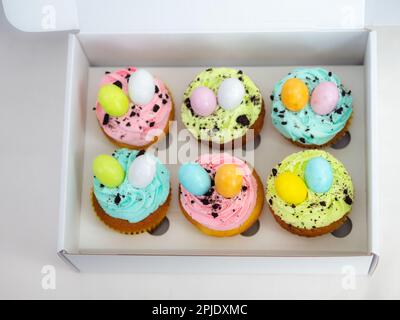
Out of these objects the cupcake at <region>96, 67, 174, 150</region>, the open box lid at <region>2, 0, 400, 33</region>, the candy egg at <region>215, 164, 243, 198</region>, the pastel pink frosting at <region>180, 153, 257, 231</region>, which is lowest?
the pastel pink frosting at <region>180, 153, 257, 231</region>

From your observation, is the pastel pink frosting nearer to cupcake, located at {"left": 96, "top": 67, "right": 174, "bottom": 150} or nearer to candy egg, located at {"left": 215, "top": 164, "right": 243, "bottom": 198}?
candy egg, located at {"left": 215, "top": 164, "right": 243, "bottom": 198}

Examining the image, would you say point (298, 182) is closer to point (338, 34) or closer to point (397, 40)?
point (338, 34)

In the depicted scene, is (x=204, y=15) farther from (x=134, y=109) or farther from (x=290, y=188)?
(x=290, y=188)

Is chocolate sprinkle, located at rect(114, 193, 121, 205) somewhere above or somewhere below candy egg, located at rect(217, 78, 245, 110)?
below

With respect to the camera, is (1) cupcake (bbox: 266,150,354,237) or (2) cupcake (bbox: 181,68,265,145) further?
(2) cupcake (bbox: 181,68,265,145)

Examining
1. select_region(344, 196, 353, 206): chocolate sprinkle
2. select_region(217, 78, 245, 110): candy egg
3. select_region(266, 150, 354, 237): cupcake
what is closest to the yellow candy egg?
select_region(266, 150, 354, 237): cupcake

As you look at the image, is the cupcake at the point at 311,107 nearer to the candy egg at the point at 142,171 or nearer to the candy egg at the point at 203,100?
the candy egg at the point at 203,100
